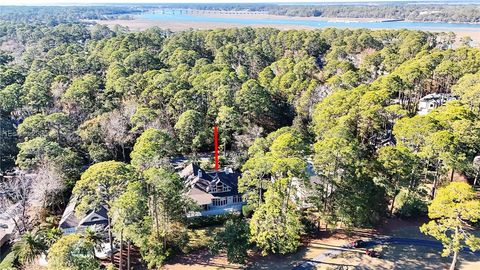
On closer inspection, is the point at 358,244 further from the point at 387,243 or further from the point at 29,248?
the point at 29,248

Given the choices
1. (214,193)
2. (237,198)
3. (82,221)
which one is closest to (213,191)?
(214,193)

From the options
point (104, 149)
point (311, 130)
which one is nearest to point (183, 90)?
point (104, 149)

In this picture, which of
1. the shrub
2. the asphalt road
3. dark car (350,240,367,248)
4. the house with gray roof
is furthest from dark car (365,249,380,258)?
the house with gray roof

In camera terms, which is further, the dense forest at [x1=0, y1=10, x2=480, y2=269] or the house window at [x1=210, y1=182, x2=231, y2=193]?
the house window at [x1=210, y1=182, x2=231, y2=193]

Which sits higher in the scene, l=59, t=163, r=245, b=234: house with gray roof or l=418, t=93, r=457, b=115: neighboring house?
l=418, t=93, r=457, b=115: neighboring house

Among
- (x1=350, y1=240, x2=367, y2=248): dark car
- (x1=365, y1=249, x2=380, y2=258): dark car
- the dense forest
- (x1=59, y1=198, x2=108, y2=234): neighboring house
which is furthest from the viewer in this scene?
(x1=59, y1=198, x2=108, y2=234): neighboring house

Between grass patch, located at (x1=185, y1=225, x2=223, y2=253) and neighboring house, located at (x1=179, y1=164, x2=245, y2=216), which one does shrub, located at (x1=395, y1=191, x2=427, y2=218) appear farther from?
grass patch, located at (x1=185, y1=225, x2=223, y2=253)
